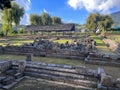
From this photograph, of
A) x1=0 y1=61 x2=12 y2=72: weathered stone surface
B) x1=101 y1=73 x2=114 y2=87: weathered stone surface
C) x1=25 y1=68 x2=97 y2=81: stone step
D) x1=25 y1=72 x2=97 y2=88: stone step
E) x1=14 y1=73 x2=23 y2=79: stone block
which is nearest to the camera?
x1=101 y1=73 x2=114 y2=87: weathered stone surface

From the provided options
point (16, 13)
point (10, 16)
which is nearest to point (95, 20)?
point (16, 13)

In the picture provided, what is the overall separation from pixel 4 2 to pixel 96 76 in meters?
17.8

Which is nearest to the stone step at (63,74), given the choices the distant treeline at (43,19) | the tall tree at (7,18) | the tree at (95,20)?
the tall tree at (7,18)

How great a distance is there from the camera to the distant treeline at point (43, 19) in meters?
92.3

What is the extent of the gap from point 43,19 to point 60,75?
91960 millimetres

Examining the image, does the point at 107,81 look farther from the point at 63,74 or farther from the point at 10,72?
the point at 10,72

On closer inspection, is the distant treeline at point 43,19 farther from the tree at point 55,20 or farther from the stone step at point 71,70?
the stone step at point 71,70

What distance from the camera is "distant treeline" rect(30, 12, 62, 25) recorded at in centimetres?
9234

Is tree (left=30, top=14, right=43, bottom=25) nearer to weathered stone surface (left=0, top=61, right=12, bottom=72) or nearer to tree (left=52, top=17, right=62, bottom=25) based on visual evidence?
tree (left=52, top=17, right=62, bottom=25)

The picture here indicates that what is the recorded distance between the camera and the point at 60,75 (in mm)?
8297

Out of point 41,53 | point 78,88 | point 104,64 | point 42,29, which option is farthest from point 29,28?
point 78,88

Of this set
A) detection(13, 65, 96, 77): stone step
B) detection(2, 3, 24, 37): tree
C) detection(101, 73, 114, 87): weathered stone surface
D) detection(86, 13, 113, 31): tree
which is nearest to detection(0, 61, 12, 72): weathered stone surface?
detection(13, 65, 96, 77): stone step

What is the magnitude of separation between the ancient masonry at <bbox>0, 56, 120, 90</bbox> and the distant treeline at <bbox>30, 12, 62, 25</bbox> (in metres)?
85.3

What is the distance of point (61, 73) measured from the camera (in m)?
8.31
